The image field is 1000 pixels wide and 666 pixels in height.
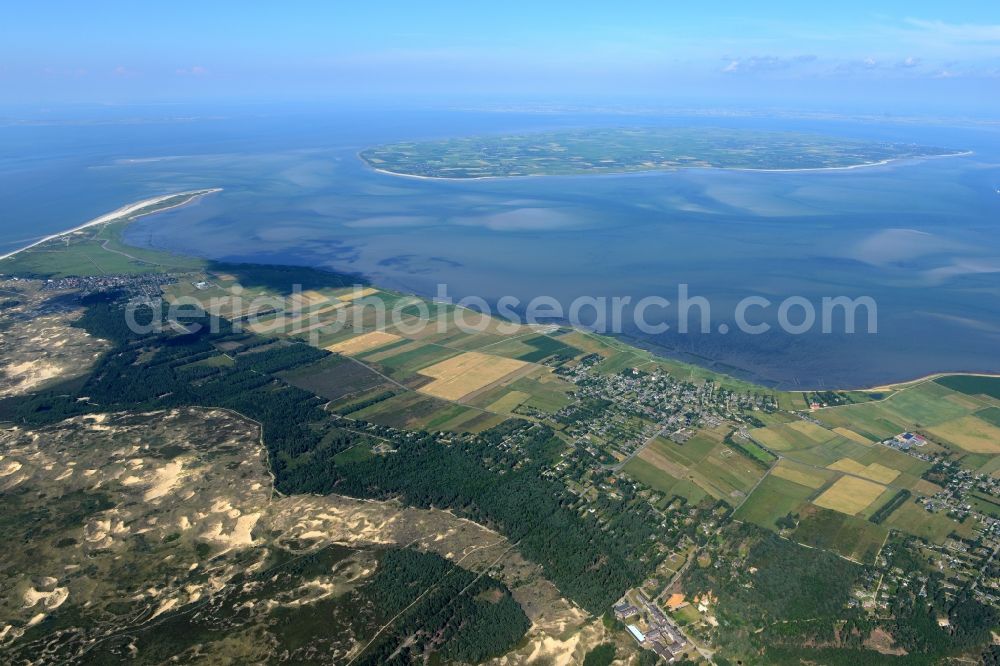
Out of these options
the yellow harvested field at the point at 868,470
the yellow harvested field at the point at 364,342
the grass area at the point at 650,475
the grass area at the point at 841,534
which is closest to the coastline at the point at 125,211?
the yellow harvested field at the point at 364,342

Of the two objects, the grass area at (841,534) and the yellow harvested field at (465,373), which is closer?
the grass area at (841,534)

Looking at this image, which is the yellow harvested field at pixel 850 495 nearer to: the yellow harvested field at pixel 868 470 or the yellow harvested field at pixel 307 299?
the yellow harvested field at pixel 868 470

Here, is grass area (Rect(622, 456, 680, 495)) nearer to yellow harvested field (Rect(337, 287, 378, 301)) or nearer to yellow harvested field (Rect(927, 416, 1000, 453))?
yellow harvested field (Rect(927, 416, 1000, 453))

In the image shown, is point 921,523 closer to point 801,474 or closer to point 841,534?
point 841,534

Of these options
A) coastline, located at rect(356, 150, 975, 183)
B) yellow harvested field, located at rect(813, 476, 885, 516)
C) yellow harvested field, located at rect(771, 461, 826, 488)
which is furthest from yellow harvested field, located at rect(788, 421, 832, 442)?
coastline, located at rect(356, 150, 975, 183)

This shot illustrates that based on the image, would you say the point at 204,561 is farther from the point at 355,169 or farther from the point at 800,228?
the point at 355,169

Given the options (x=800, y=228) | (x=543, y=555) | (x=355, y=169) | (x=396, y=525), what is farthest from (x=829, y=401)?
(x=355, y=169)

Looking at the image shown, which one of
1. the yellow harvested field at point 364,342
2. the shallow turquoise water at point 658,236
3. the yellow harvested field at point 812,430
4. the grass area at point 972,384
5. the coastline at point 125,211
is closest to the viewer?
the yellow harvested field at point 812,430
